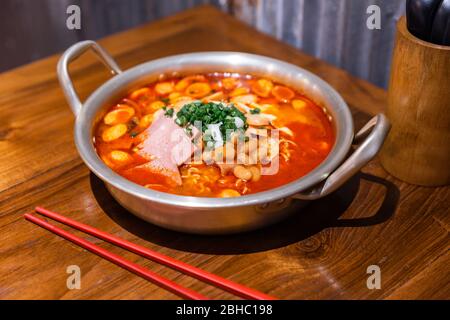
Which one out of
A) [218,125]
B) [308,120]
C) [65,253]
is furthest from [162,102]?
[65,253]

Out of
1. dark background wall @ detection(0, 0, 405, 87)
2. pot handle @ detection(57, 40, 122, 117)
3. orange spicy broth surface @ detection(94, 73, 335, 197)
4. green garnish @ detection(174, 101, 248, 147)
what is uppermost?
pot handle @ detection(57, 40, 122, 117)

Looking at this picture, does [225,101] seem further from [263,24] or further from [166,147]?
[263,24]

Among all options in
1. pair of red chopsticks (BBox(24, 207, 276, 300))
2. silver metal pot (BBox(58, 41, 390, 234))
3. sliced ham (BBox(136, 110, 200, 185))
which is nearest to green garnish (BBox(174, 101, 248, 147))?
sliced ham (BBox(136, 110, 200, 185))

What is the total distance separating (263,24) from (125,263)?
1.71 metres

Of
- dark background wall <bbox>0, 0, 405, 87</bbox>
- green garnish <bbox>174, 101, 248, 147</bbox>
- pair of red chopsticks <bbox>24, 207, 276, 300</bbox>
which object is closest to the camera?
pair of red chopsticks <bbox>24, 207, 276, 300</bbox>

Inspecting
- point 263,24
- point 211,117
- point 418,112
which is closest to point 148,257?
point 211,117

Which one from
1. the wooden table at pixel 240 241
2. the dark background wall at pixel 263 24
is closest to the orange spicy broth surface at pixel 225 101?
the wooden table at pixel 240 241

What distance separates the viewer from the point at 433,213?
65.4 inches

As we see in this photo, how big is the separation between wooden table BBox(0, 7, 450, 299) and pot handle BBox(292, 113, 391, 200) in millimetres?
159

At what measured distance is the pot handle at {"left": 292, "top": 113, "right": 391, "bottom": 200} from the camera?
1.44 m

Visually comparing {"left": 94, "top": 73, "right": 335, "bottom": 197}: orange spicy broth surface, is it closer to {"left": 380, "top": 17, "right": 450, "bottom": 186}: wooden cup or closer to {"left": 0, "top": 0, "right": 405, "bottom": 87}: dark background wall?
{"left": 380, "top": 17, "right": 450, "bottom": 186}: wooden cup

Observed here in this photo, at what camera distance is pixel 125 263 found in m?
1.48

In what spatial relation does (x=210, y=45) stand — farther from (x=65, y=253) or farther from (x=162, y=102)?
(x=65, y=253)
